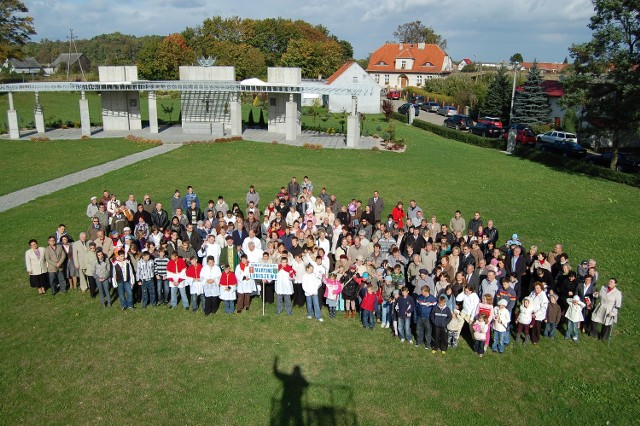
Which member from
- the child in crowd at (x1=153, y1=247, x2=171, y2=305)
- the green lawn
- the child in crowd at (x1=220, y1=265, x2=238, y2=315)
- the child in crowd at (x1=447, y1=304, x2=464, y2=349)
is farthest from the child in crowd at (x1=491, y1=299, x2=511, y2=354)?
the green lawn

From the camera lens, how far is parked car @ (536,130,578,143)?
35812mm

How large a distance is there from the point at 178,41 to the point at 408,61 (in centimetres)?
3495

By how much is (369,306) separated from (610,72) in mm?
22947

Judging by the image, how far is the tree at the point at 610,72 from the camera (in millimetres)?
25625

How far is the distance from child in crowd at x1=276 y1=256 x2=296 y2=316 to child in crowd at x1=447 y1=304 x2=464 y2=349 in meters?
3.64

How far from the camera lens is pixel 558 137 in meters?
36.4

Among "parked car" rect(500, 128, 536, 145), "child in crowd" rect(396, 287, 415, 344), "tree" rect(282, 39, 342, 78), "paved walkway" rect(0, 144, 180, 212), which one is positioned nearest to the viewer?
"child in crowd" rect(396, 287, 415, 344)

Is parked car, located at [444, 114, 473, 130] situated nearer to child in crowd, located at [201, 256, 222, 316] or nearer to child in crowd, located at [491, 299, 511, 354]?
child in crowd, located at [491, 299, 511, 354]

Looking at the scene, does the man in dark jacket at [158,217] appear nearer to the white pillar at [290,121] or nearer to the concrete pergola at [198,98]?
the concrete pergola at [198,98]

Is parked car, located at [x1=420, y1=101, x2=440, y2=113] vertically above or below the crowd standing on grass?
above

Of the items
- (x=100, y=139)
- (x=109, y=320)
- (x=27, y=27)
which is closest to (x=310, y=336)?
(x=109, y=320)

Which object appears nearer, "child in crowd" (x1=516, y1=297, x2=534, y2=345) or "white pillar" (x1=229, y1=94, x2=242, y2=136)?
"child in crowd" (x1=516, y1=297, x2=534, y2=345)

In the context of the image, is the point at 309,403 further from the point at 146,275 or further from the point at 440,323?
the point at 146,275

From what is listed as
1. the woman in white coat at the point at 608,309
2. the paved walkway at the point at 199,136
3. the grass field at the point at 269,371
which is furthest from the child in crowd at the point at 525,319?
the paved walkway at the point at 199,136
